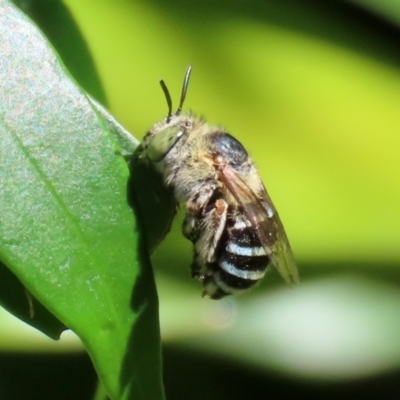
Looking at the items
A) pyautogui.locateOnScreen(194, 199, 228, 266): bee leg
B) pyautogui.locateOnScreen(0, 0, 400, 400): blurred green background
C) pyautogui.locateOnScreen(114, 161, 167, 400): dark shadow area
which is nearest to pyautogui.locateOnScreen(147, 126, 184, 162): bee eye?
pyautogui.locateOnScreen(194, 199, 228, 266): bee leg

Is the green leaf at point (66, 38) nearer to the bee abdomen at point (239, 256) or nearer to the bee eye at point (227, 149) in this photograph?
the bee eye at point (227, 149)

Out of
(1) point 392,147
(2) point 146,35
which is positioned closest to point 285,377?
(1) point 392,147

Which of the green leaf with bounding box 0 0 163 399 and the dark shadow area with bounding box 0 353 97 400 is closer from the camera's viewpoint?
the green leaf with bounding box 0 0 163 399

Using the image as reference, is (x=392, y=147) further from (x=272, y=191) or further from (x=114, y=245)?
(x=114, y=245)

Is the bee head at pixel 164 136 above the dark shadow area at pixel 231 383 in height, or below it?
above

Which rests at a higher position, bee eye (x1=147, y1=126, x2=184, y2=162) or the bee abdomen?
bee eye (x1=147, y1=126, x2=184, y2=162)

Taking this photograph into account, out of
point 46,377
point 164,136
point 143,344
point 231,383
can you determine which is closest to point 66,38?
point 164,136

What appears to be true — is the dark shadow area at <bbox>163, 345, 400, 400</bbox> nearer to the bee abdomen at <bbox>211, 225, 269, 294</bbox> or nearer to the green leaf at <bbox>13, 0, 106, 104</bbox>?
the bee abdomen at <bbox>211, 225, 269, 294</bbox>

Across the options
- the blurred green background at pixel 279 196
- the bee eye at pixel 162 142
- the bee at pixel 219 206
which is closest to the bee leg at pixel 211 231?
the bee at pixel 219 206
